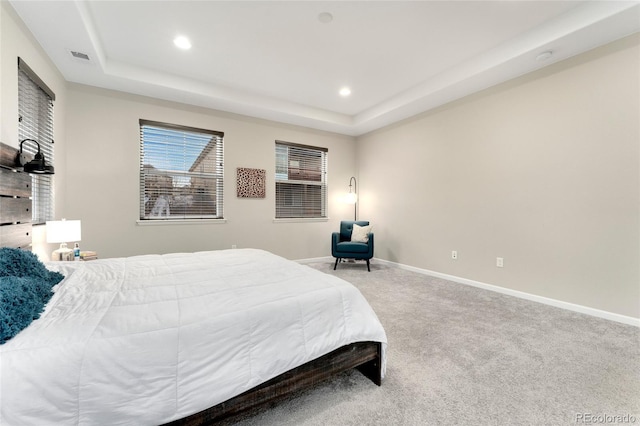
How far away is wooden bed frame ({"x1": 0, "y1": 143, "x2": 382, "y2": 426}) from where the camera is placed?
4.09 ft

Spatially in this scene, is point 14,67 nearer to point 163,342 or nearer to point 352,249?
point 163,342

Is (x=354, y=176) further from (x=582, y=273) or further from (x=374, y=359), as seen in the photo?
(x=374, y=359)

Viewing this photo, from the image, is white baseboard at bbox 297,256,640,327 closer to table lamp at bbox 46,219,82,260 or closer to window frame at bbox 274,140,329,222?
window frame at bbox 274,140,329,222

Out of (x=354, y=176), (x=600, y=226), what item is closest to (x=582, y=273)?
(x=600, y=226)

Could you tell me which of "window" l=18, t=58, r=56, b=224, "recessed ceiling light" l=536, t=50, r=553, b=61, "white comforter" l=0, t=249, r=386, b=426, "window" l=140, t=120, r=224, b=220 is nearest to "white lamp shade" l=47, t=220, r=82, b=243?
"window" l=18, t=58, r=56, b=224

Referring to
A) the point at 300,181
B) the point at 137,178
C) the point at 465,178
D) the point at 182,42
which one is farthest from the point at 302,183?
the point at 182,42

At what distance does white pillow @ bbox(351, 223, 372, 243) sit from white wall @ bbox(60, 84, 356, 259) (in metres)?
0.93

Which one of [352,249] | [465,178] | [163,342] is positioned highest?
[465,178]

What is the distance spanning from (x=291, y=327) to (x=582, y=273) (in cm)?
325

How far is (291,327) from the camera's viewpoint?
142cm

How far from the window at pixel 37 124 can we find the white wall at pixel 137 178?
47cm

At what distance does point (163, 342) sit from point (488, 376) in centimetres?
195

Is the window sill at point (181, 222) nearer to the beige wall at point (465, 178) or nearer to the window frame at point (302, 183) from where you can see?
the beige wall at point (465, 178)

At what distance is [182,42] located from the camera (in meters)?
2.96
